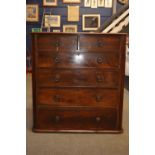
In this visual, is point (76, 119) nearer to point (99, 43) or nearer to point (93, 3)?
point (99, 43)

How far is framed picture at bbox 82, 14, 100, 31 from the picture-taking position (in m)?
5.72

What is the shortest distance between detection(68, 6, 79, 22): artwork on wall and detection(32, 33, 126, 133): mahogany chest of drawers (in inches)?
140

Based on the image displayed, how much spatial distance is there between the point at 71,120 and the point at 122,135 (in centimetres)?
53

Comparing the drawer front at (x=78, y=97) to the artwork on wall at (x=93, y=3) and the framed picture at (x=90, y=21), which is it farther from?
the artwork on wall at (x=93, y=3)

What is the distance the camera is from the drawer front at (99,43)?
2.32 m

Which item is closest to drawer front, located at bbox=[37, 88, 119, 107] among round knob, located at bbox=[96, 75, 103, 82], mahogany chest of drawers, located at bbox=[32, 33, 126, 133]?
mahogany chest of drawers, located at bbox=[32, 33, 126, 133]

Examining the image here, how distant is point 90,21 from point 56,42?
359 centimetres

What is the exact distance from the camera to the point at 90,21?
18.8 ft
